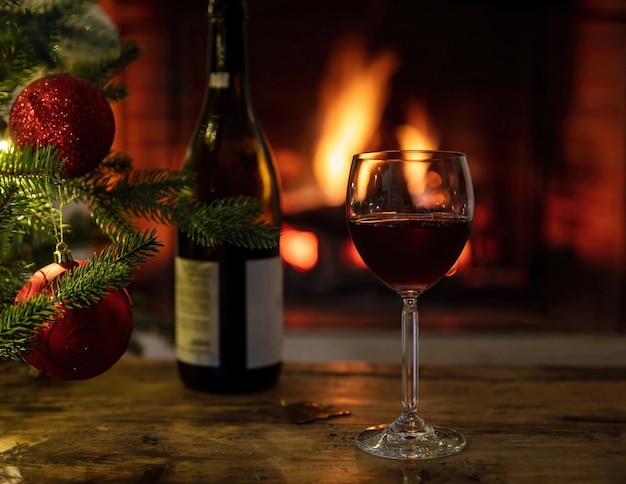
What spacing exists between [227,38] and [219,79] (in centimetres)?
7

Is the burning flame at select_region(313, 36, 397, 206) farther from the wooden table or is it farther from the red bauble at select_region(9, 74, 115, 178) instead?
the red bauble at select_region(9, 74, 115, 178)

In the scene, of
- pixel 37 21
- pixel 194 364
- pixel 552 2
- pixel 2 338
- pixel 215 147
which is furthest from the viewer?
pixel 552 2

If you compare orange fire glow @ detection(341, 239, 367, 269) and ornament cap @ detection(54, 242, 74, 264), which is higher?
ornament cap @ detection(54, 242, 74, 264)

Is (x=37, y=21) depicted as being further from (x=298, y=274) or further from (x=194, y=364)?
(x=298, y=274)

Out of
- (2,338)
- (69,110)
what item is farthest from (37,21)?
(2,338)

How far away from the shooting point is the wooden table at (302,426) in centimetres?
61

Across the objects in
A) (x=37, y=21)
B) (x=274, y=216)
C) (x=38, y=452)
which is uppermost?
(x=37, y=21)

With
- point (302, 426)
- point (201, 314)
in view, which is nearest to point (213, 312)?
point (201, 314)

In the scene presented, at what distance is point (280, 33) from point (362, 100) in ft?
0.86

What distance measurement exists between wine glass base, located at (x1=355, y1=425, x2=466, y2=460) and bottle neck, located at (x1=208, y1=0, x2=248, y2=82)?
461 millimetres

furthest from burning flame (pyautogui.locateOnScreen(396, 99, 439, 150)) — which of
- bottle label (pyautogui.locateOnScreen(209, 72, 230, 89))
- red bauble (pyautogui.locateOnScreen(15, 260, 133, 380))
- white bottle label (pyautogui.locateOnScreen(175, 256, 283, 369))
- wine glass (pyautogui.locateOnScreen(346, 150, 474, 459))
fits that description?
red bauble (pyautogui.locateOnScreen(15, 260, 133, 380))

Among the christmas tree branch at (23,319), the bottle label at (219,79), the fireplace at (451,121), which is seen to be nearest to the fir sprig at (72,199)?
the christmas tree branch at (23,319)

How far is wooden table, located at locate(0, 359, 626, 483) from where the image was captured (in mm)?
610

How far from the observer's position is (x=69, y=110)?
2.17 feet
